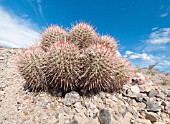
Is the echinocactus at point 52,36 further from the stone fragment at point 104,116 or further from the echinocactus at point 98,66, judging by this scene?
the stone fragment at point 104,116

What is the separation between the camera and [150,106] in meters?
4.25

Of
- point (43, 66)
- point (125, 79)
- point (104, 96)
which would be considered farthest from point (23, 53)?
point (125, 79)

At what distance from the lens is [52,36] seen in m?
5.20

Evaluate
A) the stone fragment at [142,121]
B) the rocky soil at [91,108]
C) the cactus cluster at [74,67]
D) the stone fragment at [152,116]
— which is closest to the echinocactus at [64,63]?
the cactus cluster at [74,67]

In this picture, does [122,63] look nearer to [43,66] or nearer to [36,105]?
[43,66]

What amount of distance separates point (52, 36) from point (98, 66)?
5.99ft

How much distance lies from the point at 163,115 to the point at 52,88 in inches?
101

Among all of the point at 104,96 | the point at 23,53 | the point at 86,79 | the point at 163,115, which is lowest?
the point at 163,115

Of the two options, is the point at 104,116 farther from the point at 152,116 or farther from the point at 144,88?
the point at 144,88

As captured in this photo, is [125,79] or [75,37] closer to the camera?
[125,79]

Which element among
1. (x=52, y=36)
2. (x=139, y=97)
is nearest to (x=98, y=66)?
(x=139, y=97)

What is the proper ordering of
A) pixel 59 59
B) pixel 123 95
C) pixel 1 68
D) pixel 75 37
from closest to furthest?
pixel 59 59, pixel 123 95, pixel 75 37, pixel 1 68

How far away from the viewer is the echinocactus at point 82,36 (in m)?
5.09

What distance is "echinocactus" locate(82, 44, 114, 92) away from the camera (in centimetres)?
397
